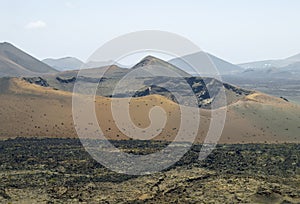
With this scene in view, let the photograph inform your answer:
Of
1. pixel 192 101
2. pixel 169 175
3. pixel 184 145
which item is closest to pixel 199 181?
pixel 169 175

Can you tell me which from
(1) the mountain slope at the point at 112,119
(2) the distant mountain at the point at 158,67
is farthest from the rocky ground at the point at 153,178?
(2) the distant mountain at the point at 158,67

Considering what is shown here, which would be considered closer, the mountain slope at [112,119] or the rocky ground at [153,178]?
the rocky ground at [153,178]

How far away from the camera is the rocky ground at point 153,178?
35.2 meters

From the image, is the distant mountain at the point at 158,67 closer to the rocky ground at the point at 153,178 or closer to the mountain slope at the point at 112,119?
the mountain slope at the point at 112,119

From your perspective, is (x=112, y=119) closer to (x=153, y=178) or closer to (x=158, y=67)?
(x=153, y=178)

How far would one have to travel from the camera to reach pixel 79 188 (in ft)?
125

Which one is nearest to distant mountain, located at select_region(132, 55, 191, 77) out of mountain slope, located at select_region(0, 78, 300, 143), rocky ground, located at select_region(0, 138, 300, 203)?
mountain slope, located at select_region(0, 78, 300, 143)

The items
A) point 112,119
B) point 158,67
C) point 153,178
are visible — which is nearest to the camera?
point 153,178

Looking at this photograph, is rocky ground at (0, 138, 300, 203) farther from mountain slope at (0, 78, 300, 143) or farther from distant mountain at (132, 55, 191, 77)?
distant mountain at (132, 55, 191, 77)

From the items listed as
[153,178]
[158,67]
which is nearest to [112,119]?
[153,178]

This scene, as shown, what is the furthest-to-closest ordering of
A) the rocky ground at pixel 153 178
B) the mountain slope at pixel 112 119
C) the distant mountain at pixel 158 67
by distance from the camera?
the distant mountain at pixel 158 67 < the mountain slope at pixel 112 119 < the rocky ground at pixel 153 178

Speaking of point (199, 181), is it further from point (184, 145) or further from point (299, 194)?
point (184, 145)

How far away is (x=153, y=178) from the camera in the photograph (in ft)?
135

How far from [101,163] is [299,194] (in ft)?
71.6
